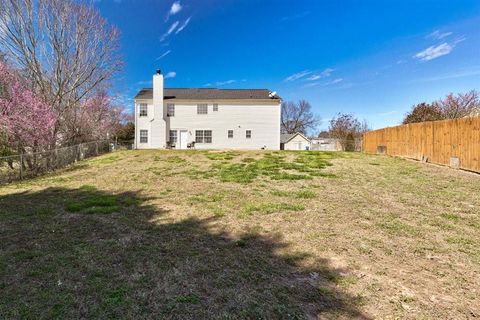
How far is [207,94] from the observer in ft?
86.1

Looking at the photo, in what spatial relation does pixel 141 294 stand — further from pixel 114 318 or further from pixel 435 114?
pixel 435 114

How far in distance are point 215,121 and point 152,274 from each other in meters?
22.7

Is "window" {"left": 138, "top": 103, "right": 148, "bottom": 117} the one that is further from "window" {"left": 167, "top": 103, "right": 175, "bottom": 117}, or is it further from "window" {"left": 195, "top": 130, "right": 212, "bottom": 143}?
"window" {"left": 195, "top": 130, "right": 212, "bottom": 143}

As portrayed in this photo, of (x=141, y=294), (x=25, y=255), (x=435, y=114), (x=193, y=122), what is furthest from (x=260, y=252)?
(x=435, y=114)

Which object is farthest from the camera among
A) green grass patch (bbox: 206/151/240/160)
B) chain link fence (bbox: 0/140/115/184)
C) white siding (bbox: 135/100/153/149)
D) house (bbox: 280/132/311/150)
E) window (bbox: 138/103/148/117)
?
house (bbox: 280/132/311/150)

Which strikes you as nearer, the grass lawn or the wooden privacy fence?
the grass lawn

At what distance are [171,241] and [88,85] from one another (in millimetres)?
17004

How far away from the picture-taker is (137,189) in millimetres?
7316

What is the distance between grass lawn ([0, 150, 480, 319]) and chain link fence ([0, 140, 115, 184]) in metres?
3.76

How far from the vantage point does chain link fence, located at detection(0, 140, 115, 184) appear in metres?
9.73

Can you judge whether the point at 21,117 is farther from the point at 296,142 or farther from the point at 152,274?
the point at 296,142

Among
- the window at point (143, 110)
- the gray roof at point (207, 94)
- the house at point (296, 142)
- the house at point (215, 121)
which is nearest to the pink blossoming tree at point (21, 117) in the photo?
the window at point (143, 110)

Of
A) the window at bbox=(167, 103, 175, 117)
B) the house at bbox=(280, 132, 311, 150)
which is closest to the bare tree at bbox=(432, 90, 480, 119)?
the house at bbox=(280, 132, 311, 150)

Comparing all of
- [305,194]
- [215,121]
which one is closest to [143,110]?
[215,121]
